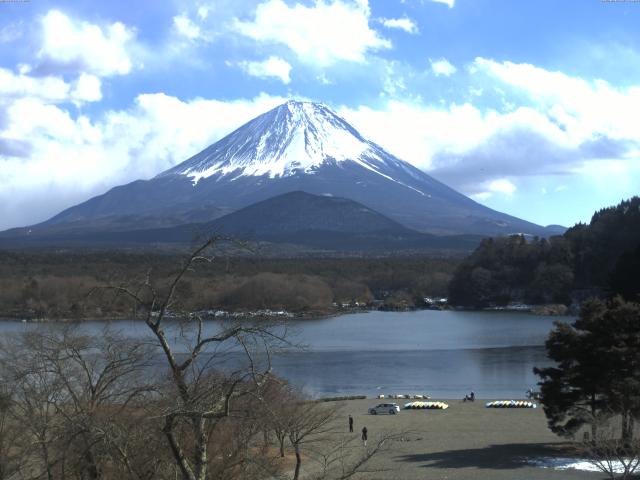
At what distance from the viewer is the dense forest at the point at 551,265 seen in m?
54.8

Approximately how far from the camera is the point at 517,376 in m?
25.2

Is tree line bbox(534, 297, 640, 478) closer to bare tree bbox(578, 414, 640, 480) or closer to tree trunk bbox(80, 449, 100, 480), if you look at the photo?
bare tree bbox(578, 414, 640, 480)

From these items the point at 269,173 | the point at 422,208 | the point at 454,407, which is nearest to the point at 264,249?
the point at 454,407

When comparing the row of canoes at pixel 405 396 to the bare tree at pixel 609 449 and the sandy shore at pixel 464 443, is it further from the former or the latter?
the bare tree at pixel 609 449

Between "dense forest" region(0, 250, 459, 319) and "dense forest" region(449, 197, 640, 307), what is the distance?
5557 mm

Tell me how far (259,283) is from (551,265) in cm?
1934

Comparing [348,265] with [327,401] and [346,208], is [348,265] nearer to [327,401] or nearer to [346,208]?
[346,208]

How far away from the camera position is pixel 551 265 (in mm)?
57594

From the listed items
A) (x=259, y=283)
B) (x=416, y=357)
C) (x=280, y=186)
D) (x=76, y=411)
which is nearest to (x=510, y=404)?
(x=416, y=357)

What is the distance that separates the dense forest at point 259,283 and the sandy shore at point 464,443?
70.2ft

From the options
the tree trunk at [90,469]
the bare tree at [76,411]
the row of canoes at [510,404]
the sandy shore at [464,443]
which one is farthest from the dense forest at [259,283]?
the tree trunk at [90,469]

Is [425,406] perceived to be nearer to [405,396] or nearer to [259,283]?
[405,396]

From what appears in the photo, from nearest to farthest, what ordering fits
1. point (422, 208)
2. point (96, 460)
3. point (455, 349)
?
point (96, 460) < point (455, 349) < point (422, 208)

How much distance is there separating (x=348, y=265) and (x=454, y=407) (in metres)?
59.8
